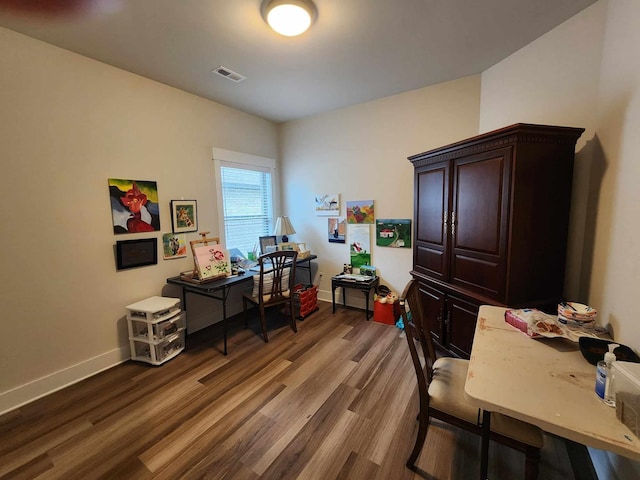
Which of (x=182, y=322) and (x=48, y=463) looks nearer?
(x=48, y=463)

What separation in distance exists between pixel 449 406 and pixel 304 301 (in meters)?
2.28

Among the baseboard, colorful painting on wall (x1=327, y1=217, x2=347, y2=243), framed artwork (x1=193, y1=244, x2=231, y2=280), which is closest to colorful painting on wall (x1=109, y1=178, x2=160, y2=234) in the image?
framed artwork (x1=193, y1=244, x2=231, y2=280)

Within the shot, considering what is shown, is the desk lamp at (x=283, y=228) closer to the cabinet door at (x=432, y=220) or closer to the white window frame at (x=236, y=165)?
the white window frame at (x=236, y=165)

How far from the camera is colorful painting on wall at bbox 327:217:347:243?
3674mm

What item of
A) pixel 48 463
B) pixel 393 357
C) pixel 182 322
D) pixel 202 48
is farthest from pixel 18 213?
pixel 393 357

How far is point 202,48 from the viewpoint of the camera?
211cm

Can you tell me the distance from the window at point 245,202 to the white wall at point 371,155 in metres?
0.35

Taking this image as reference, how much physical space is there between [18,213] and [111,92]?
4.10 ft

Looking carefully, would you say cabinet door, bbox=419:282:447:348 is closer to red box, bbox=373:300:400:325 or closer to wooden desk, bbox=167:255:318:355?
red box, bbox=373:300:400:325

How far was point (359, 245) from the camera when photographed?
11.7ft

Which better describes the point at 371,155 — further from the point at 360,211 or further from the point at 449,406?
the point at 449,406

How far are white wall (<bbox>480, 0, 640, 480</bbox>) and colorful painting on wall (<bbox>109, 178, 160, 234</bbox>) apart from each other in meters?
3.46

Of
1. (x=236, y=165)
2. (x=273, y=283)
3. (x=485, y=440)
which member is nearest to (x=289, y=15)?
(x=236, y=165)

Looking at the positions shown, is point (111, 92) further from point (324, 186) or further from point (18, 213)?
point (324, 186)
